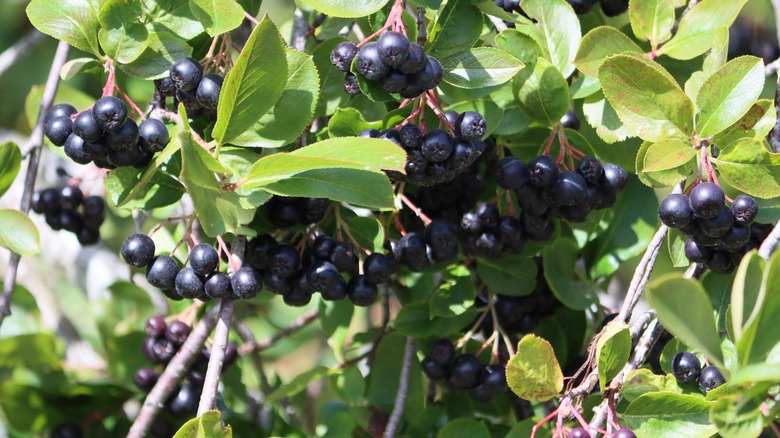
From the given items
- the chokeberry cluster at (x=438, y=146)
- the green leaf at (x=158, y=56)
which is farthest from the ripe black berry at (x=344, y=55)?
the green leaf at (x=158, y=56)

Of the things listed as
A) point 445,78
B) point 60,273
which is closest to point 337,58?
point 445,78

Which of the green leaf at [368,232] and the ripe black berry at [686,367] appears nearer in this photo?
the ripe black berry at [686,367]

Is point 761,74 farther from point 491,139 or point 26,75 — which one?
point 26,75

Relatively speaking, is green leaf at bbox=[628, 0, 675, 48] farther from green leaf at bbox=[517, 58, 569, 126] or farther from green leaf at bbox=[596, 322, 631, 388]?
green leaf at bbox=[596, 322, 631, 388]

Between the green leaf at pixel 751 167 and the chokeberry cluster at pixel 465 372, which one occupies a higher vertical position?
the green leaf at pixel 751 167

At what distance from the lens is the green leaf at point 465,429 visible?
1.49 m

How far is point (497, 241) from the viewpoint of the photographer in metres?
1.50

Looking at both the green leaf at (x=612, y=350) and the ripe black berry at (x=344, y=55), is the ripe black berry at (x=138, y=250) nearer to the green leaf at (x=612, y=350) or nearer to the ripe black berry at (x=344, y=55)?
the ripe black berry at (x=344, y=55)

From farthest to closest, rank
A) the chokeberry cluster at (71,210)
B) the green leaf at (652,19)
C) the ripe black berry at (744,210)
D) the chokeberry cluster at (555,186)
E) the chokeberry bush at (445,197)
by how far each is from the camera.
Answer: the chokeberry cluster at (71,210) → the green leaf at (652,19) → the chokeberry cluster at (555,186) → the ripe black berry at (744,210) → the chokeberry bush at (445,197)

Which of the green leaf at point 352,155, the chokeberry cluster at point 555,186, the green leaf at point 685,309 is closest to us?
the green leaf at point 685,309

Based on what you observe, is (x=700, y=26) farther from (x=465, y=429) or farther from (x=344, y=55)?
(x=465, y=429)

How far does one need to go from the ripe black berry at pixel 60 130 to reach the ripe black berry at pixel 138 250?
0.60 feet

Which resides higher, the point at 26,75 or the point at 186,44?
the point at 186,44

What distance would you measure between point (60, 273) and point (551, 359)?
200 centimetres
